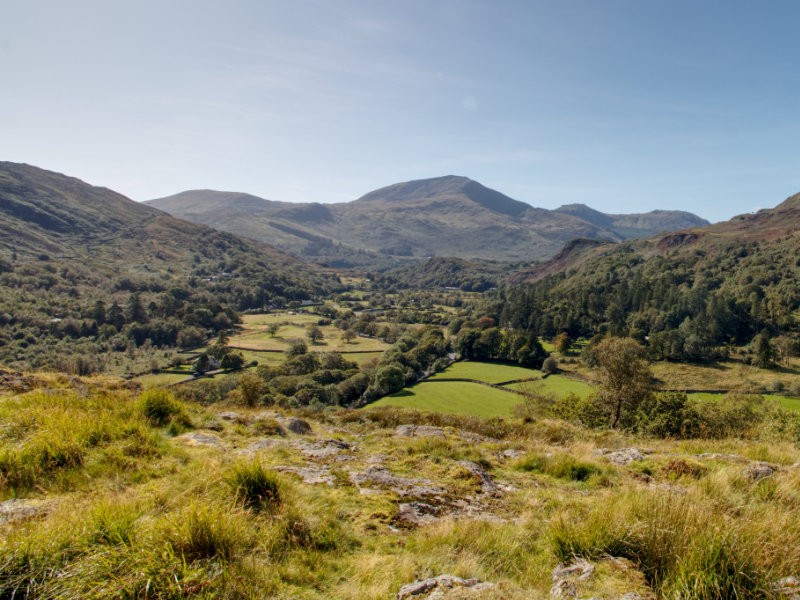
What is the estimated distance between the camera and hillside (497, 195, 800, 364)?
97.2m

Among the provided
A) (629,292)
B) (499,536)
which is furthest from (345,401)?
(629,292)

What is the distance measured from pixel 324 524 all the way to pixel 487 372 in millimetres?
84114

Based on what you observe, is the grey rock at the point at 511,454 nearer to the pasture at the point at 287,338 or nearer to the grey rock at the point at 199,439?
the grey rock at the point at 199,439

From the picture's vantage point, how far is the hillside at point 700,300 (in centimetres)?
9719

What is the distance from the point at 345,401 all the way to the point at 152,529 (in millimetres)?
69197

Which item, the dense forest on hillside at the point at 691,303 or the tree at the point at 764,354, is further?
the dense forest on hillside at the point at 691,303

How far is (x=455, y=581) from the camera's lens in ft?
13.9

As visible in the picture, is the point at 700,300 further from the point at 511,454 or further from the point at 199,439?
the point at 199,439

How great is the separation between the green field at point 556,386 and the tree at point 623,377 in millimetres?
41071

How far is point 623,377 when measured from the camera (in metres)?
27.1

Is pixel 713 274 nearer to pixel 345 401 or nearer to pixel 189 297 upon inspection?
pixel 345 401

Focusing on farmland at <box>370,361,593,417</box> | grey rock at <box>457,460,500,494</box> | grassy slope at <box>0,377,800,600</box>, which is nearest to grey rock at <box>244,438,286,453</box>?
grassy slope at <box>0,377,800,600</box>

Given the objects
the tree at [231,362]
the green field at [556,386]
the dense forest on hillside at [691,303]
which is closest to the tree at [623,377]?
the green field at [556,386]

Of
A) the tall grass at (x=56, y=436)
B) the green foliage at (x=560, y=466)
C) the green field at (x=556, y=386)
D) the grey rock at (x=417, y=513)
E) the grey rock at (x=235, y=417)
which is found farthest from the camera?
the green field at (x=556, y=386)
